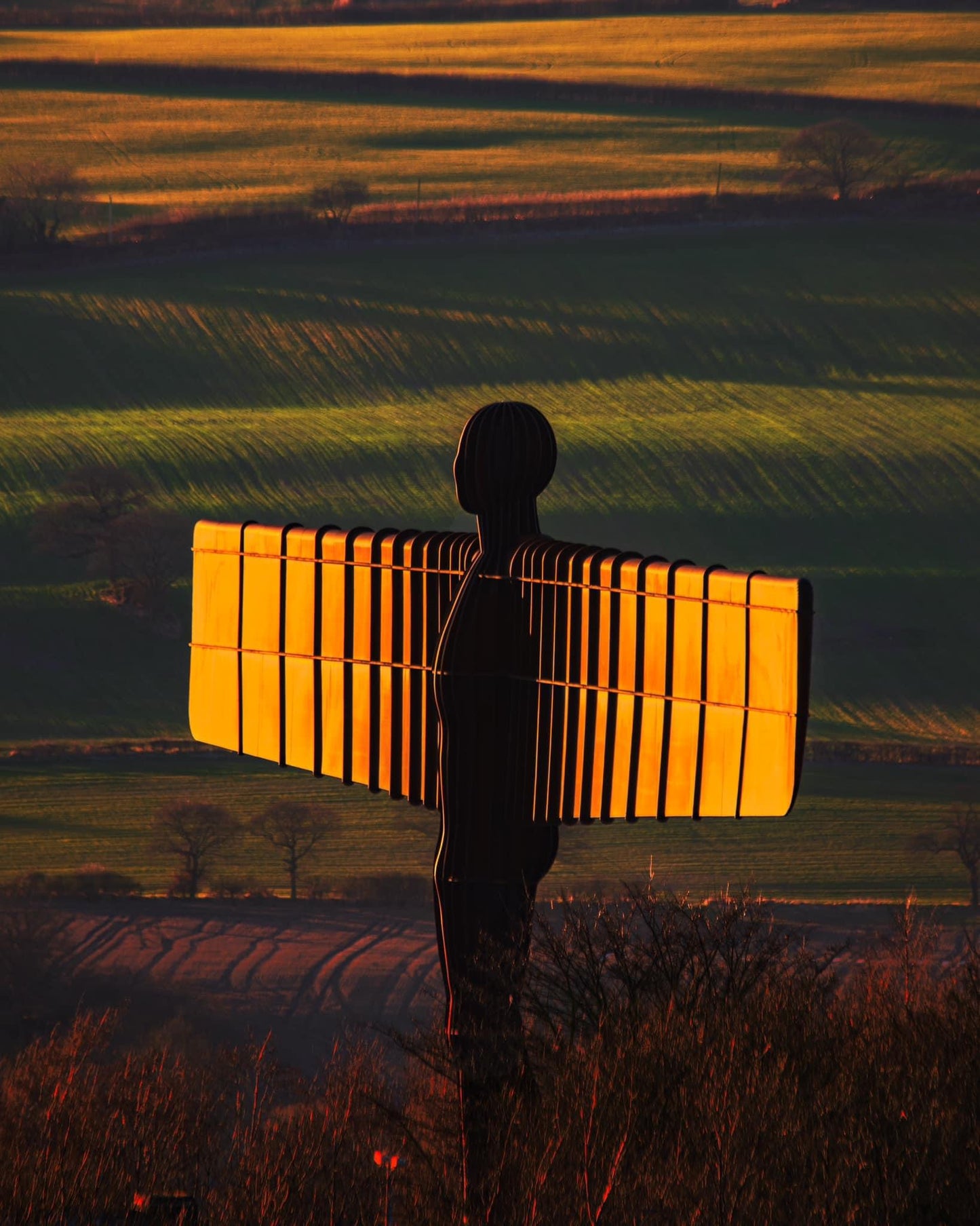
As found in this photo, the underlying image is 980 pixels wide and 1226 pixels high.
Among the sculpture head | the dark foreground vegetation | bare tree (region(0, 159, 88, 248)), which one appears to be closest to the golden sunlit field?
bare tree (region(0, 159, 88, 248))

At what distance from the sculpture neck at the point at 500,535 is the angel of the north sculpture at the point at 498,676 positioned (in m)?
0.01

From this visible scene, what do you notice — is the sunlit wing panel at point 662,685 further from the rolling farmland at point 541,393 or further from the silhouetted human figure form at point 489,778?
the rolling farmland at point 541,393

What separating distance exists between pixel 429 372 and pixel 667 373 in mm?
12515

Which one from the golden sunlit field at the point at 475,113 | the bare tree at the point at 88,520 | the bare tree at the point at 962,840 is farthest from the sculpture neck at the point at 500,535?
the golden sunlit field at the point at 475,113

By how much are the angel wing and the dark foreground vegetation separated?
190 centimetres

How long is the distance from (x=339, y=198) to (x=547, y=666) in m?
119

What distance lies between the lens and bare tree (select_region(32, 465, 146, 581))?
85812mm

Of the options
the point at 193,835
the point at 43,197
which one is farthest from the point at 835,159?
the point at 193,835

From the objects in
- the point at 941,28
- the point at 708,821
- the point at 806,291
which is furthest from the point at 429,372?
the point at 941,28

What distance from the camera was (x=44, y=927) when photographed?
52.0 m

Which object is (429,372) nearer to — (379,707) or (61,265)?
(61,265)

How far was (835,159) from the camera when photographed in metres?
127

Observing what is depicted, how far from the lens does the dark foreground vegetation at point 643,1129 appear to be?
35.9 feet

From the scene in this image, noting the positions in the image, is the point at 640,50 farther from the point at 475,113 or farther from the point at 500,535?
the point at 500,535
